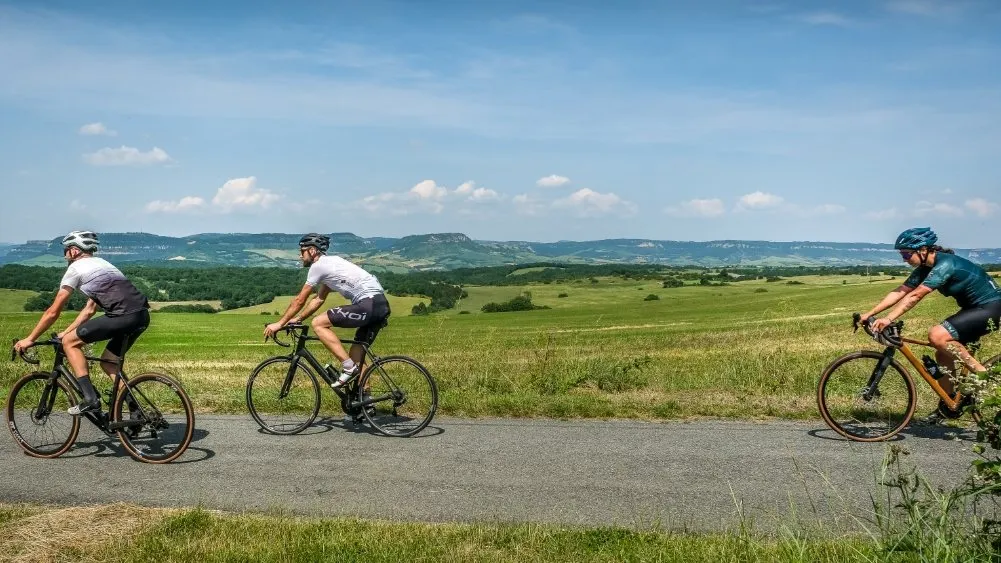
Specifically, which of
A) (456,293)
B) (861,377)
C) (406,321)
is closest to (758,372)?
(861,377)

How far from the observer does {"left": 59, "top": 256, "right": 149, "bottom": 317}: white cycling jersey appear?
7590 millimetres

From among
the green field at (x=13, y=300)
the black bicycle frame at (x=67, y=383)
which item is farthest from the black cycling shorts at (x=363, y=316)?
the green field at (x=13, y=300)

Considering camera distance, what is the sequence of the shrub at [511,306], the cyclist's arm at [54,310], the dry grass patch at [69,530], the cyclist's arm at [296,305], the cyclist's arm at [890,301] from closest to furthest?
1. the dry grass patch at [69,530]
2. the cyclist's arm at [54,310]
3. the cyclist's arm at [890,301]
4. the cyclist's arm at [296,305]
5. the shrub at [511,306]

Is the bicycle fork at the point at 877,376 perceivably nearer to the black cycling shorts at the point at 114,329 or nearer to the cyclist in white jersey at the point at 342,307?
the cyclist in white jersey at the point at 342,307

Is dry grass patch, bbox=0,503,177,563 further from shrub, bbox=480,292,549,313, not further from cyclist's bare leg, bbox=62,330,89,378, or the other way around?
shrub, bbox=480,292,549,313

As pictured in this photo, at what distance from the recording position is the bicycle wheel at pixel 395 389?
8695 mm

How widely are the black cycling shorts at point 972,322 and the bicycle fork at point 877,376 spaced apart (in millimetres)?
634

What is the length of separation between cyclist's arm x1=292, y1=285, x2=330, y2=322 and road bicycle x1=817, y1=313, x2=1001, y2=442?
5796 mm

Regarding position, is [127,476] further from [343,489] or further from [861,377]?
[861,377]

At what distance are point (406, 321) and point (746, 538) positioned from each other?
60037mm

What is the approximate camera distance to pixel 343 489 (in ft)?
20.9

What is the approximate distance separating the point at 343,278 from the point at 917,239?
651 centimetres

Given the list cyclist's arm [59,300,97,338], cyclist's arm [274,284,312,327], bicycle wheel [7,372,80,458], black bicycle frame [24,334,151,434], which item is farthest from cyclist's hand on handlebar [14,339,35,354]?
cyclist's arm [274,284,312,327]

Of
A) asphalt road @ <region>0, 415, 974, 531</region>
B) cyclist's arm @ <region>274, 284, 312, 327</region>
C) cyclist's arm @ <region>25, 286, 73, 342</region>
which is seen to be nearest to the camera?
asphalt road @ <region>0, 415, 974, 531</region>
